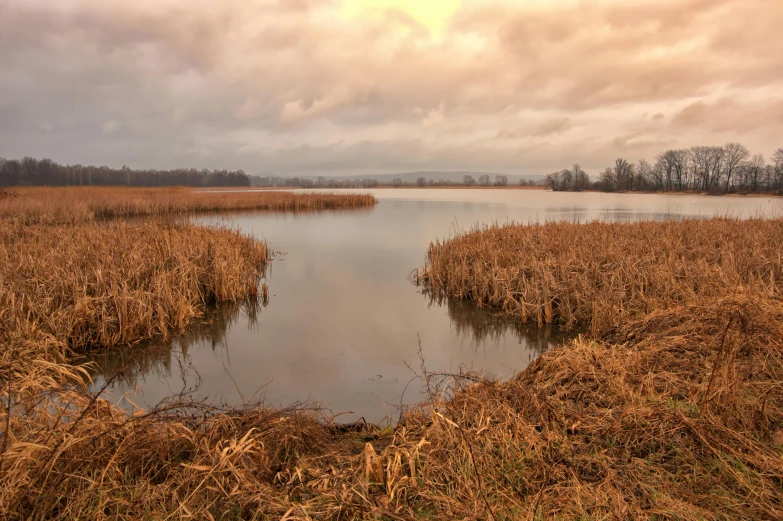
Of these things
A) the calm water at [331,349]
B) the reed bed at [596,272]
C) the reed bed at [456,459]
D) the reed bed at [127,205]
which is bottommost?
the calm water at [331,349]

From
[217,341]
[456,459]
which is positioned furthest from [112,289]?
[456,459]

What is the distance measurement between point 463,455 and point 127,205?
30.2m

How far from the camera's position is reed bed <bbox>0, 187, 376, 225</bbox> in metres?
20.6

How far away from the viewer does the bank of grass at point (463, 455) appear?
2264 mm

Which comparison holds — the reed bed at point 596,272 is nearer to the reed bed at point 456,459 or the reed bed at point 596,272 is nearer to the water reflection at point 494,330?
the water reflection at point 494,330

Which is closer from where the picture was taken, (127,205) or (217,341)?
(217,341)

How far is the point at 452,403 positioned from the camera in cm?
362

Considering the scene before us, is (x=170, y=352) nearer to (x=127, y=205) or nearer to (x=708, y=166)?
(x=127, y=205)

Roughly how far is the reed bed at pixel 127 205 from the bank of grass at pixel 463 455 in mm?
18862

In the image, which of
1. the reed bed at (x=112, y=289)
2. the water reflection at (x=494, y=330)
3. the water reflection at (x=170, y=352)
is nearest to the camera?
the water reflection at (x=170, y=352)

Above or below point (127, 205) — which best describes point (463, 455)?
below

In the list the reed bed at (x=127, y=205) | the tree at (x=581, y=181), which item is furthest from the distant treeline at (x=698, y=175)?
the reed bed at (x=127, y=205)

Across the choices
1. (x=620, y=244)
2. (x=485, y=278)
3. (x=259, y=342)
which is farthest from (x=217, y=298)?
(x=620, y=244)

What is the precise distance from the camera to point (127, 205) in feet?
87.8
